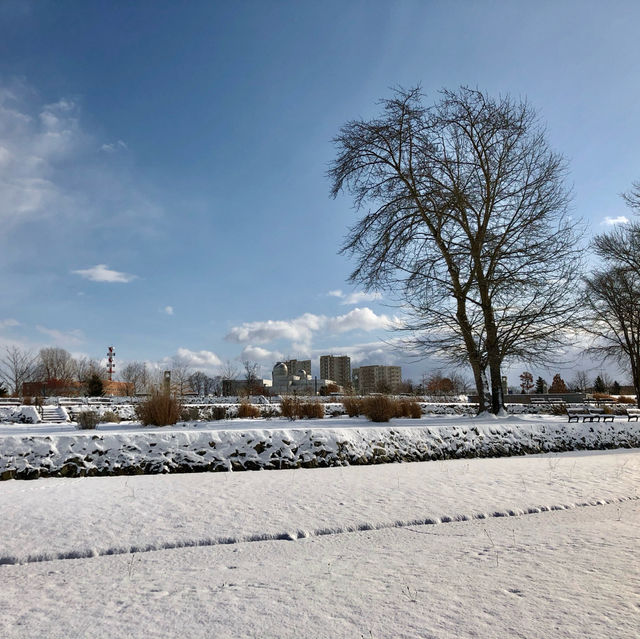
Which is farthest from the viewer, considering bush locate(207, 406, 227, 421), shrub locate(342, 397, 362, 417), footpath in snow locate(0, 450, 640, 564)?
shrub locate(342, 397, 362, 417)

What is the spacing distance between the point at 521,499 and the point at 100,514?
18.9ft

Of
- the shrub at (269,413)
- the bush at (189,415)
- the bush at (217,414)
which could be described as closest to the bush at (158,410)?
the bush at (189,415)

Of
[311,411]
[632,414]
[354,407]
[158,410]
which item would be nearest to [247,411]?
[311,411]

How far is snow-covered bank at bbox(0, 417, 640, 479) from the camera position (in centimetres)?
888

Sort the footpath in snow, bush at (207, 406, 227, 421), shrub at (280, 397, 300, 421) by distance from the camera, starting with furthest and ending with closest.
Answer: shrub at (280, 397, 300, 421)
bush at (207, 406, 227, 421)
the footpath in snow

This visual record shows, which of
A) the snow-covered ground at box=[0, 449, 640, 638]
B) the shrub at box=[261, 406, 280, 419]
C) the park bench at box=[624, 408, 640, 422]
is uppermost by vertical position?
the shrub at box=[261, 406, 280, 419]

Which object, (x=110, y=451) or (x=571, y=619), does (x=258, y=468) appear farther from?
(x=571, y=619)

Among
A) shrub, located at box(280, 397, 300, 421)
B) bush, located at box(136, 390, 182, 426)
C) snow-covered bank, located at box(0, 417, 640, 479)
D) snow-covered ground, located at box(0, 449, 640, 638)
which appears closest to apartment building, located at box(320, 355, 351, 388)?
shrub, located at box(280, 397, 300, 421)

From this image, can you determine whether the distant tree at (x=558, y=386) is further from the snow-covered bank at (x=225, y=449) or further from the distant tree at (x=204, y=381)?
the snow-covered bank at (x=225, y=449)

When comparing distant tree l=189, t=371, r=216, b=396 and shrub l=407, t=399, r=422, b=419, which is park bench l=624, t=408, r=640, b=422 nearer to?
shrub l=407, t=399, r=422, b=419

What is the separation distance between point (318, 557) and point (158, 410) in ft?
32.6

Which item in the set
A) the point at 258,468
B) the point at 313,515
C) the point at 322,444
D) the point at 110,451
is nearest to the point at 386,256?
the point at 322,444

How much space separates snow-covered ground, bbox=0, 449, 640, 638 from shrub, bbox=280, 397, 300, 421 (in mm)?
A: 9027

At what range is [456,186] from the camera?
18094mm
